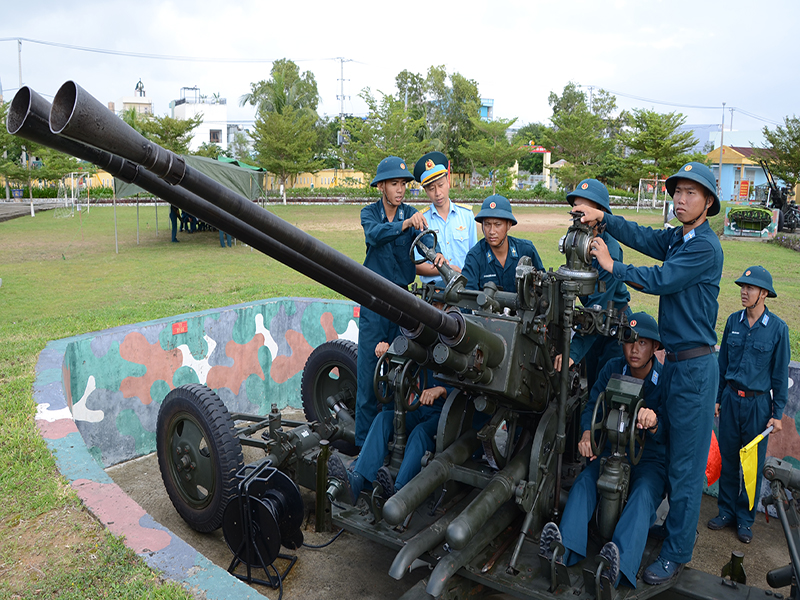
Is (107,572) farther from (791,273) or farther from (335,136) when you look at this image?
(335,136)

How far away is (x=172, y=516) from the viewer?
5.14 m

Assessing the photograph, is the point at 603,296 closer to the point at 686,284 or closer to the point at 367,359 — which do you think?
the point at 686,284

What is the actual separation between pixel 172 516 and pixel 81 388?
1416 millimetres

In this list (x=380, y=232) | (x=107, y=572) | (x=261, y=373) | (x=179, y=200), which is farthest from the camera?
(x=261, y=373)

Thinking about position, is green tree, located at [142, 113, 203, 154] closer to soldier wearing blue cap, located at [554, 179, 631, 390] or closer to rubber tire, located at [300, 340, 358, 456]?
rubber tire, located at [300, 340, 358, 456]

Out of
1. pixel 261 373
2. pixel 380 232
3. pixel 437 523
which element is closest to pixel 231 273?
pixel 261 373

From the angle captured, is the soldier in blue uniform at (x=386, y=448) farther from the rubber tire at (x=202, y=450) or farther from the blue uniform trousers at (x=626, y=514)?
the blue uniform trousers at (x=626, y=514)

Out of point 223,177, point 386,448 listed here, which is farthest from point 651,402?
point 223,177

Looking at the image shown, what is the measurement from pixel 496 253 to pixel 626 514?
1.90 m

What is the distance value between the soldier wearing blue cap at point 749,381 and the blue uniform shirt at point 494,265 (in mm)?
1514

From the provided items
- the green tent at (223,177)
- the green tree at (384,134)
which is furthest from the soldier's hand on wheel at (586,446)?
the green tree at (384,134)

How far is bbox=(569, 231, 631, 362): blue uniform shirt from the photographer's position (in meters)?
4.32

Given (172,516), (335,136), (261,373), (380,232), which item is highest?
(335,136)

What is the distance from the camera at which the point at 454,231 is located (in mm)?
5500
